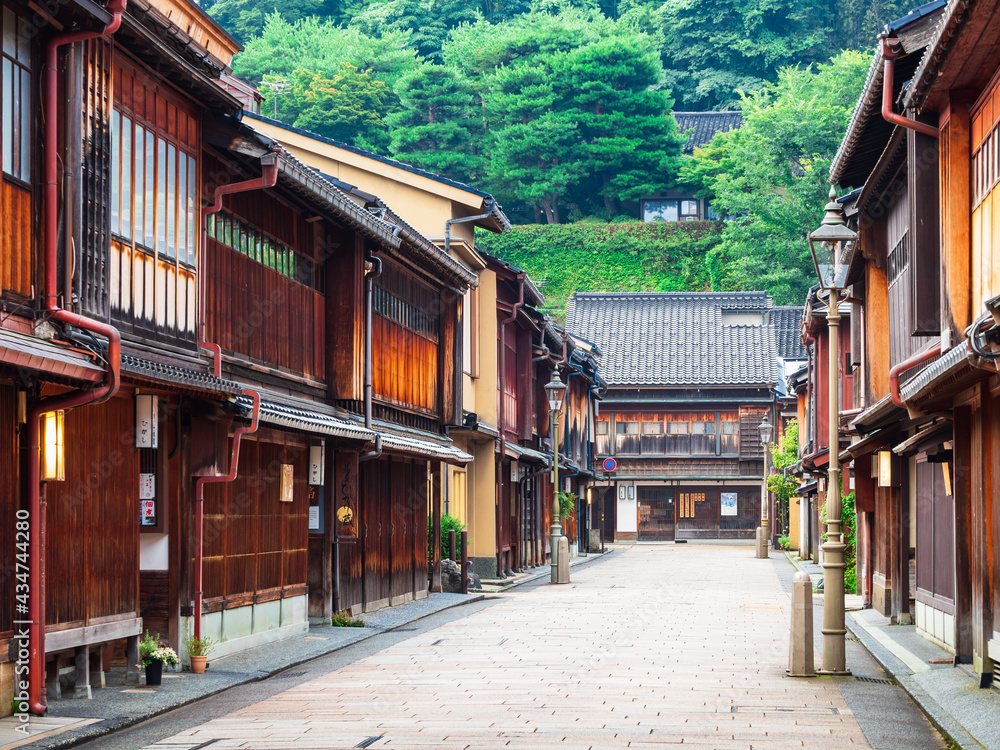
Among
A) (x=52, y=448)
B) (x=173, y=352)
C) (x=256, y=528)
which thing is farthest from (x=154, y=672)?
(x=256, y=528)

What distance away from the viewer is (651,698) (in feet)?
42.5

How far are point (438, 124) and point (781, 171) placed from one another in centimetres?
1884

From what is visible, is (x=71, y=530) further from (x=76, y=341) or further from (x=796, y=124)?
(x=796, y=124)

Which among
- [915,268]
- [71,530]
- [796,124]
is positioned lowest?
[71,530]

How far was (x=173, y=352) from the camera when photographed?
1404cm

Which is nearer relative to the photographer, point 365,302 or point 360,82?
point 365,302

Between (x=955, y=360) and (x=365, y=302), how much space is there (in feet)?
38.7

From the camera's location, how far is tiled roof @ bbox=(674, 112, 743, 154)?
7525 cm

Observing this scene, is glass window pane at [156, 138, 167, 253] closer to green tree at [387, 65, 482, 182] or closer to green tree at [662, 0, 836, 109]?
green tree at [387, 65, 482, 182]

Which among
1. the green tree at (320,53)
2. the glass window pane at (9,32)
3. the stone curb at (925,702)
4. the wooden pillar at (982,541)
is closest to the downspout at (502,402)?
the stone curb at (925,702)

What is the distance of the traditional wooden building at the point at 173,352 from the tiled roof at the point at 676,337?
42.2 m

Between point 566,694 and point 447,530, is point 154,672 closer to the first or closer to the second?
point 566,694

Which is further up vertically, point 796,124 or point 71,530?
point 796,124

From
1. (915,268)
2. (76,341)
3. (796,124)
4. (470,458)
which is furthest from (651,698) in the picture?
(796,124)
